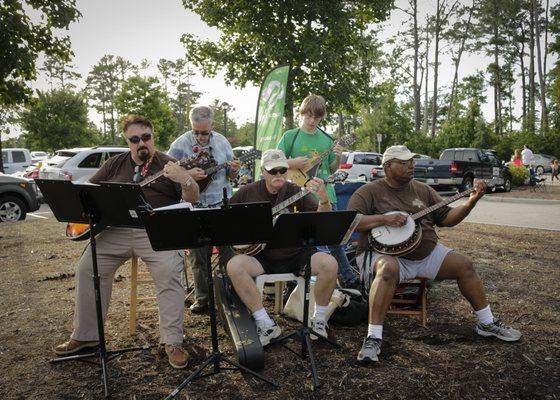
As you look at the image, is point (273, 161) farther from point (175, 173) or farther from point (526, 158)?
point (526, 158)

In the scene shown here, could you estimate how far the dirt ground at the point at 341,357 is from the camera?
318 centimetres

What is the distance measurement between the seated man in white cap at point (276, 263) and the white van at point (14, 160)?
19.2 m

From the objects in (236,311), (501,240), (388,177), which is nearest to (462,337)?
(388,177)

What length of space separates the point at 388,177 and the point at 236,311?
1737mm

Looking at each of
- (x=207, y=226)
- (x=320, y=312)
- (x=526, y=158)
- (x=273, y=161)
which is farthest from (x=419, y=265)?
(x=526, y=158)

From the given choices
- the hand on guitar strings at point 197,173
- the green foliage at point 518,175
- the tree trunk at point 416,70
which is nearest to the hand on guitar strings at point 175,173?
the hand on guitar strings at point 197,173

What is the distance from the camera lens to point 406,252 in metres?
3.96

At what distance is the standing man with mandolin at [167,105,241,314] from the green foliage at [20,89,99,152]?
30241 millimetres

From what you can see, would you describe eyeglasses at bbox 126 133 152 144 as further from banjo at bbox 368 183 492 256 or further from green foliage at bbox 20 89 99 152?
green foliage at bbox 20 89 99 152

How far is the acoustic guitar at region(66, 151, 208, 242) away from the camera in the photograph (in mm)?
3887

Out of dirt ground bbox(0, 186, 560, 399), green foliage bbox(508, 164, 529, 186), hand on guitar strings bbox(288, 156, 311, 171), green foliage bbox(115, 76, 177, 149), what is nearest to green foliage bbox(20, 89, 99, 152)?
green foliage bbox(115, 76, 177, 149)

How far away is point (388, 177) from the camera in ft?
14.0

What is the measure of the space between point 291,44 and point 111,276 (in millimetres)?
13898

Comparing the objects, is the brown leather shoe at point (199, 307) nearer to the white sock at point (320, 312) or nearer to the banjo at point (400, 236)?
the white sock at point (320, 312)
